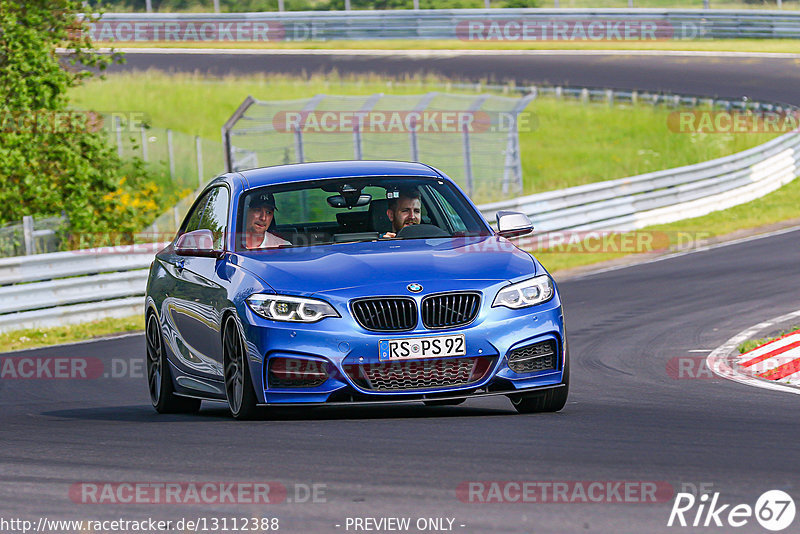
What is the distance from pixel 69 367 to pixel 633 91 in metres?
28.4

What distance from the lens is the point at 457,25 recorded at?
50.2m

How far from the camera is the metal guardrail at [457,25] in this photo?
1877 inches

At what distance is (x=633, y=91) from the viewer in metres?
40.3

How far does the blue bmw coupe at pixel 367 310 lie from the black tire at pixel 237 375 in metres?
0.01

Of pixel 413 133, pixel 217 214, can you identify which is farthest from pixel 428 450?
pixel 413 133

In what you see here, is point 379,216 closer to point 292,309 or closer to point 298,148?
point 292,309

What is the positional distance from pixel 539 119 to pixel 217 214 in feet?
102

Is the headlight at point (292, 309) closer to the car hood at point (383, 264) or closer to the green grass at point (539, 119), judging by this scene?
the car hood at point (383, 264)

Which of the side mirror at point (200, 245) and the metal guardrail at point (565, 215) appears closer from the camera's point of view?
the side mirror at point (200, 245)

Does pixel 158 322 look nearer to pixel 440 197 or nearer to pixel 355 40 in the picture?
pixel 440 197

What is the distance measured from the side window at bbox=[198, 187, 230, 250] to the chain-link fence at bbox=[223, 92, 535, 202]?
14.3 m

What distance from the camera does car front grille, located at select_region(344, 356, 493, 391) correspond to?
796cm

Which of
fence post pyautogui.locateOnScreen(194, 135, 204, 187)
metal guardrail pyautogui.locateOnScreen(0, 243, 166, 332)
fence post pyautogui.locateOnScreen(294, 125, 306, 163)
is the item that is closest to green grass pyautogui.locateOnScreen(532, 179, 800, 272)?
fence post pyautogui.locateOnScreen(294, 125, 306, 163)

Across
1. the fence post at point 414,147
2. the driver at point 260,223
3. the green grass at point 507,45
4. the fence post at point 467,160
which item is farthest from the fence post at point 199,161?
the driver at point 260,223
